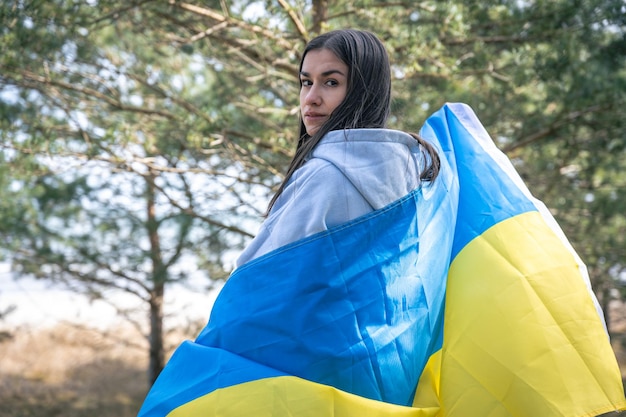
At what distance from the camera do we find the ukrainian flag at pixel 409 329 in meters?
1.57

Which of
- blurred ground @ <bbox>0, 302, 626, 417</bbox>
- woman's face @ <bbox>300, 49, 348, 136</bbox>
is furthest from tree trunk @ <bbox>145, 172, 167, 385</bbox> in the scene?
woman's face @ <bbox>300, 49, 348, 136</bbox>

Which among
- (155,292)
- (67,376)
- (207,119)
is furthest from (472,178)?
(67,376)

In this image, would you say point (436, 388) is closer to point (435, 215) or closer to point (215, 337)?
point (435, 215)

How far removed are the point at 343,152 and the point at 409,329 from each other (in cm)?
45

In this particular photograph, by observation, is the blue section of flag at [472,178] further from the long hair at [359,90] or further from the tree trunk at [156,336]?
the tree trunk at [156,336]

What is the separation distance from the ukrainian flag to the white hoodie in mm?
32

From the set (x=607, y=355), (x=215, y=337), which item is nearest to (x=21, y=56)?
(x=215, y=337)

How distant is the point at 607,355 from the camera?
177cm

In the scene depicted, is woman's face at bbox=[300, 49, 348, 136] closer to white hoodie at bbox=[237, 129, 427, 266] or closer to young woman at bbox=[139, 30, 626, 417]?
young woman at bbox=[139, 30, 626, 417]

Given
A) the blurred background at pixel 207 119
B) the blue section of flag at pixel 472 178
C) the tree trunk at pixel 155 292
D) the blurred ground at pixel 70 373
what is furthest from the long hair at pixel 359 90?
the blurred ground at pixel 70 373

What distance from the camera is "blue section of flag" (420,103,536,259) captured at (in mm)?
1966

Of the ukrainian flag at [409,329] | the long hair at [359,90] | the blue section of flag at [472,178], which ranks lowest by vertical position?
the ukrainian flag at [409,329]

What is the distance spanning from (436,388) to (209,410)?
1.85 feet

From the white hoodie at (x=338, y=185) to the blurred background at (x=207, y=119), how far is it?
1653mm
